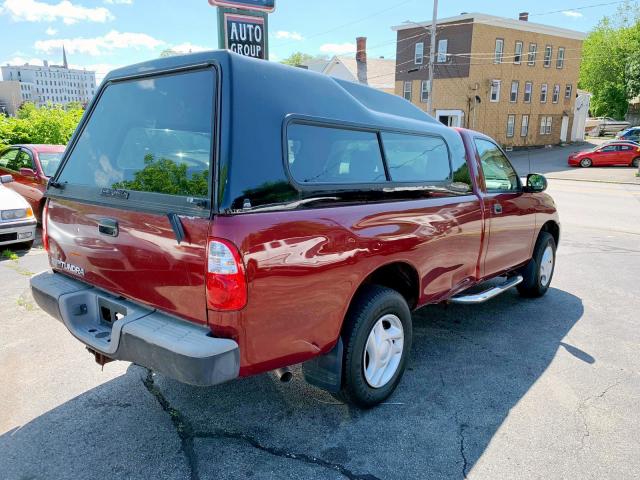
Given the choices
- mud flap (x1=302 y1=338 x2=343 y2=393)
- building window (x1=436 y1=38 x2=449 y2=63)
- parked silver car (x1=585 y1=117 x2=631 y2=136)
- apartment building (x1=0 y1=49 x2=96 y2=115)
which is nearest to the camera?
mud flap (x1=302 y1=338 x2=343 y2=393)

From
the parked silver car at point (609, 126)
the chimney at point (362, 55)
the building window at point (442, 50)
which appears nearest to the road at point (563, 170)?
the building window at point (442, 50)

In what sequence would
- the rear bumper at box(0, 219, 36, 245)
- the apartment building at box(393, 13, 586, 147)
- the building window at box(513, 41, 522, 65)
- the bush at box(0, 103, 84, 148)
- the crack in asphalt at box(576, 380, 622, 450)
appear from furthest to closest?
the building window at box(513, 41, 522, 65) → the apartment building at box(393, 13, 586, 147) → the bush at box(0, 103, 84, 148) → the rear bumper at box(0, 219, 36, 245) → the crack in asphalt at box(576, 380, 622, 450)

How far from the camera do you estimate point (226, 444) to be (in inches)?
110

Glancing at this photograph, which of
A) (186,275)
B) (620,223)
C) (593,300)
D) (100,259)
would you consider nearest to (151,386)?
(100,259)

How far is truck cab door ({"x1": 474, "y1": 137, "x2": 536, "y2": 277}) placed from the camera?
4.41m

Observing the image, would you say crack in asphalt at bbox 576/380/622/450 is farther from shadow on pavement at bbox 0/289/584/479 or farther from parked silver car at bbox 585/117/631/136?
parked silver car at bbox 585/117/631/136

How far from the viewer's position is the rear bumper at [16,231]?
6.81 m

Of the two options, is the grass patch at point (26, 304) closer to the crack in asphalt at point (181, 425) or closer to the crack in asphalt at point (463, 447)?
the crack in asphalt at point (181, 425)

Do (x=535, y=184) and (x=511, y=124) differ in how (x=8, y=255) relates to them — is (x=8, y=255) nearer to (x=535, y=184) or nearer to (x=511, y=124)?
(x=535, y=184)

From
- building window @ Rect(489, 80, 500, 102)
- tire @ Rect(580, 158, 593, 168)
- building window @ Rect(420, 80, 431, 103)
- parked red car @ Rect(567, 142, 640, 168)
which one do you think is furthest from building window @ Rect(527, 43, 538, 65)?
tire @ Rect(580, 158, 593, 168)

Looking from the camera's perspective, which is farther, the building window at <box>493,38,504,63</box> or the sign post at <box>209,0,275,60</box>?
the building window at <box>493,38,504,63</box>

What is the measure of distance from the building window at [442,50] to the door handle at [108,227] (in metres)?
36.4

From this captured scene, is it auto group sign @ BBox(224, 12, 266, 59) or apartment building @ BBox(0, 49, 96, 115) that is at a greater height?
apartment building @ BBox(0, 49, 96, 115)

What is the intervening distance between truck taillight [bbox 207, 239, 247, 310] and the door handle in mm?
756
